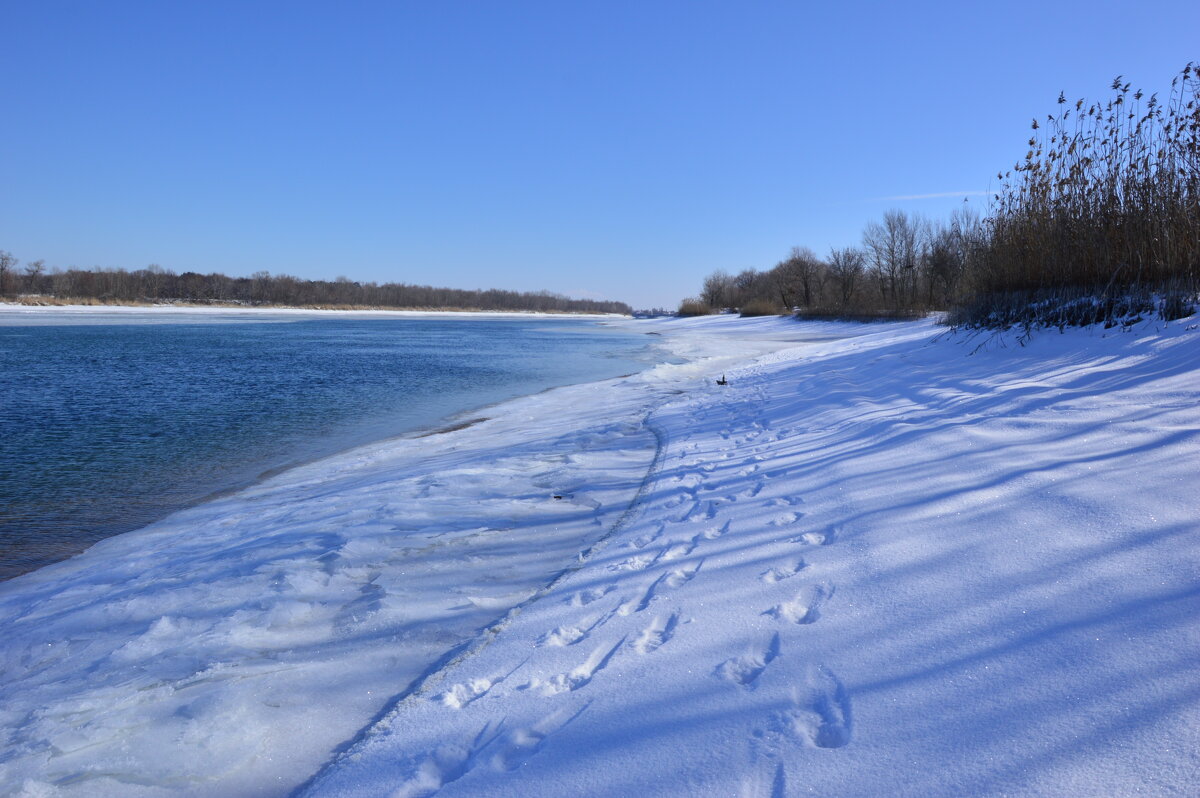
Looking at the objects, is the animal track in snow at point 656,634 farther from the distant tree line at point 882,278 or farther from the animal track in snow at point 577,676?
the distant tree line at point 882,278

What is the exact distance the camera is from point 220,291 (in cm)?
12175

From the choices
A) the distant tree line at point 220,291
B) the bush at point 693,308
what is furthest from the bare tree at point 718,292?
the distant tree line at point 220,291

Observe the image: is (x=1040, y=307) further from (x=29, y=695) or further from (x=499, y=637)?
(x=29, y=695)

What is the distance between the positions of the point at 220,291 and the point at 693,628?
14162cm

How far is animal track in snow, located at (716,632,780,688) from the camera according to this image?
2.46 metres

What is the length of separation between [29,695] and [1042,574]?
4.75m

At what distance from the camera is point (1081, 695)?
2.04 meters

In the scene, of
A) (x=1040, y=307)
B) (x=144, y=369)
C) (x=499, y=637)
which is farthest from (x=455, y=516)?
(x=144, y=369)

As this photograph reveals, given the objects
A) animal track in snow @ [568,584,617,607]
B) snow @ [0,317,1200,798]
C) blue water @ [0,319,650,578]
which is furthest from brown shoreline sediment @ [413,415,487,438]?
animal track in snow @ [568,584,617,607]

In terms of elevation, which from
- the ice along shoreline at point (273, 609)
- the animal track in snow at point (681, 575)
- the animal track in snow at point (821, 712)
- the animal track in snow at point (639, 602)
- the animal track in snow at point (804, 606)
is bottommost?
the ice along shoreline at point (273, 609)

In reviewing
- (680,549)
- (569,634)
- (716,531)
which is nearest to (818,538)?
(716,531)

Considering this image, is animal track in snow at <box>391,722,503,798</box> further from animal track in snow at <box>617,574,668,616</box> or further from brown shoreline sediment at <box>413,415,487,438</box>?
brown shoreline sediment at <box>413,415,487,438</box>

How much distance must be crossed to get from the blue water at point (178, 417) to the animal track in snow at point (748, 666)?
5598 mm

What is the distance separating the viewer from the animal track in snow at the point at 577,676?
8.40 feet
